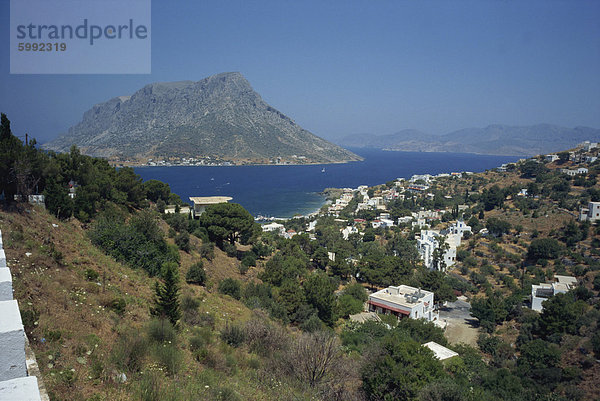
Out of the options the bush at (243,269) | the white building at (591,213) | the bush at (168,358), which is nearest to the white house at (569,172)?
the white building at (591,213)

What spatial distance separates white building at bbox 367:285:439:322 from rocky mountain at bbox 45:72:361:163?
378 ft

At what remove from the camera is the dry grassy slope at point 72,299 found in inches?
159

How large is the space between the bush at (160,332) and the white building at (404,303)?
1567 cm

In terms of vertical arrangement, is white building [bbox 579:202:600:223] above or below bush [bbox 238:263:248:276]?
above

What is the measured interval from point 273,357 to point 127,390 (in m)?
3.53

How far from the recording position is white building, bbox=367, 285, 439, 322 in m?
19.3

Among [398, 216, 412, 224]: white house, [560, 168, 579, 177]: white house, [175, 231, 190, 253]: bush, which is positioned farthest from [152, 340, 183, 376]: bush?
[560, 168, 579, 177]: white house

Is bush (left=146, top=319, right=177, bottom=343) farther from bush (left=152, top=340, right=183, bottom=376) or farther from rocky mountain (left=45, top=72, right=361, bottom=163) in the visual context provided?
rocky mountain (left=45, top=72, right=361, bottom=163)

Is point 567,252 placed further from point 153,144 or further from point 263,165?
point 153,144

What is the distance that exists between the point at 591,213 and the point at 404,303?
25813 millimetres

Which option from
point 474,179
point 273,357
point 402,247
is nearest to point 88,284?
point 273,357

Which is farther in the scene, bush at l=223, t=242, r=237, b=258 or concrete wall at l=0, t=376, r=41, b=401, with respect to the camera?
bush at l=223, t=242, r=237, b=258

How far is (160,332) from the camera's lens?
19.1ft

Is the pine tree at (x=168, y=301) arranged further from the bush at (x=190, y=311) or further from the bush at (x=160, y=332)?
the bush at (x=190, y=311)
